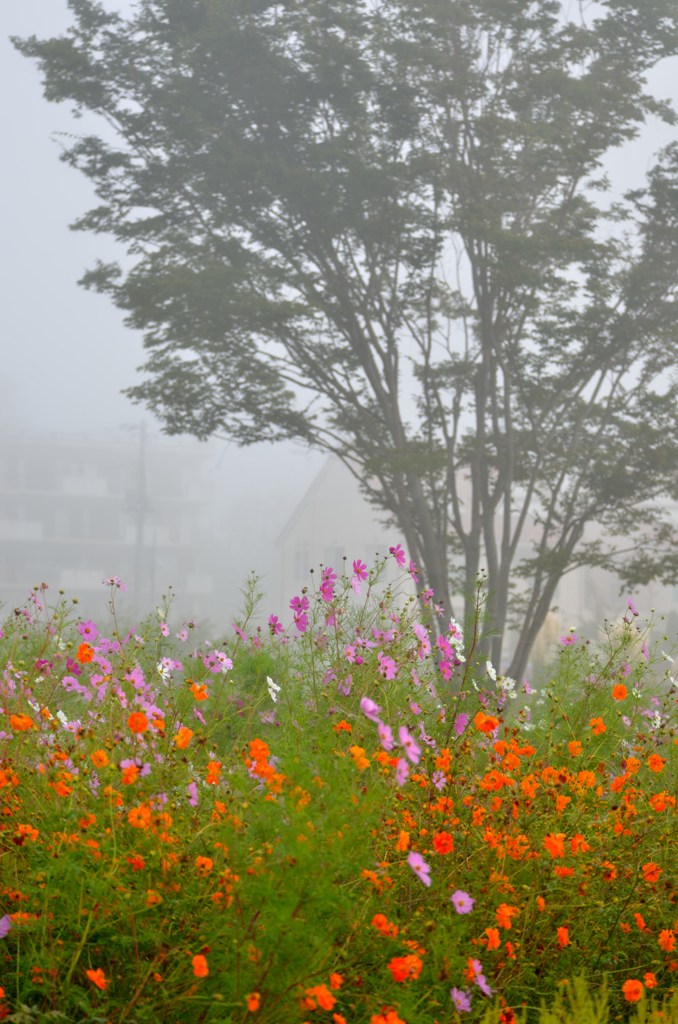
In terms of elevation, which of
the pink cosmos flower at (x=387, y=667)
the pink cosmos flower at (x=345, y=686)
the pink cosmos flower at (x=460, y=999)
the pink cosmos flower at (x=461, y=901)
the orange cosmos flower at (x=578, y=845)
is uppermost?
the pink cosmos flower at (x=387, y=667)

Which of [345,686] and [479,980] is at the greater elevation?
[345,686]

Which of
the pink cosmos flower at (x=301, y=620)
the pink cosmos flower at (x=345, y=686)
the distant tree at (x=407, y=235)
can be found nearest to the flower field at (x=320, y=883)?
the pink cosmos flower at (x=345, y=686)

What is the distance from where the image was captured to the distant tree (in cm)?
712

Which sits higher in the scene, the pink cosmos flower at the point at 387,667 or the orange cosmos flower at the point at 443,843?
the pink cosmos flower at the point at 387,667

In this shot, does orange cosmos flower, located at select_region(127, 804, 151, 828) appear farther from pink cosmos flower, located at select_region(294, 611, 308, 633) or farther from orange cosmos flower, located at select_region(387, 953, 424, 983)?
pink cosmos flower, located at select_region(294, 611, 308, 633)

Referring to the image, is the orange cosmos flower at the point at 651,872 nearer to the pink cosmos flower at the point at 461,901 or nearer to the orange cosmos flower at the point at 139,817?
the pink cosmos flower at the point at 461,901

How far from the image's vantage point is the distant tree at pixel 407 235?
7121 mm

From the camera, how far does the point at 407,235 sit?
767cm

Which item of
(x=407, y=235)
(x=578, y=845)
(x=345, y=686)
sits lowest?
(x=578, y=845)

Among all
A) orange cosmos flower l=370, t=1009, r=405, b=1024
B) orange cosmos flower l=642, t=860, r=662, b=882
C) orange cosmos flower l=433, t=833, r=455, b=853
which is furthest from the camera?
orange cosmos flower l=642, t=860, r=662, b=882

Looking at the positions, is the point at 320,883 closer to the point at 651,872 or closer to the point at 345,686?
the point at 651,872

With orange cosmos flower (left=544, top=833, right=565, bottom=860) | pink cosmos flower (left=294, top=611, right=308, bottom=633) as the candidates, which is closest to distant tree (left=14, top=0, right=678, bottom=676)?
pink cosmos flower (left=294, top=611, right=308, bottom=633)

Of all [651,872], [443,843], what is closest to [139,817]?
[443,843]

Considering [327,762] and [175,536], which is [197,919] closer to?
[327,762]
